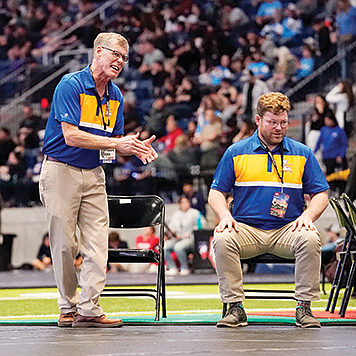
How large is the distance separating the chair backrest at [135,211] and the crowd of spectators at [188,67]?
7.22 metres

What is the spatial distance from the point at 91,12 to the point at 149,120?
3203 mm

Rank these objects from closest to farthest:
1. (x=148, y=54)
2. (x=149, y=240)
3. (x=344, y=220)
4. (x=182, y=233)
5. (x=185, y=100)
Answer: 1. (x=344, y=220)
2. (x=149, y=240)
3. (x=182, y=233)
4. (x=185, y=100)
5. (x=148, y=54)

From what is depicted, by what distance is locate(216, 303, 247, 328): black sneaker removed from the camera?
401 cm

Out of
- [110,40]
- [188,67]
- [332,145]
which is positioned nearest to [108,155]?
[110,40]

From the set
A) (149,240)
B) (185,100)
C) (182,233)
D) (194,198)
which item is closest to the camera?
(149,240)

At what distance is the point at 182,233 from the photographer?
11.2m

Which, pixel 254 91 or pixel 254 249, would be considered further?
pixel 254 91

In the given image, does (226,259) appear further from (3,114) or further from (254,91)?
(3,114)

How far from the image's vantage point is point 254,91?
12992mm

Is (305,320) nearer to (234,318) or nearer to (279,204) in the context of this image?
(234,318)

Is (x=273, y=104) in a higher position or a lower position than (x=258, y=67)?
lower

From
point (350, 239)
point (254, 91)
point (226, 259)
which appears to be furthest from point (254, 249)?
point (254, 91)

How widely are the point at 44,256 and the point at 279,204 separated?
8421mm

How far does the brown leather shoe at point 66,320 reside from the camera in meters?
4.11
